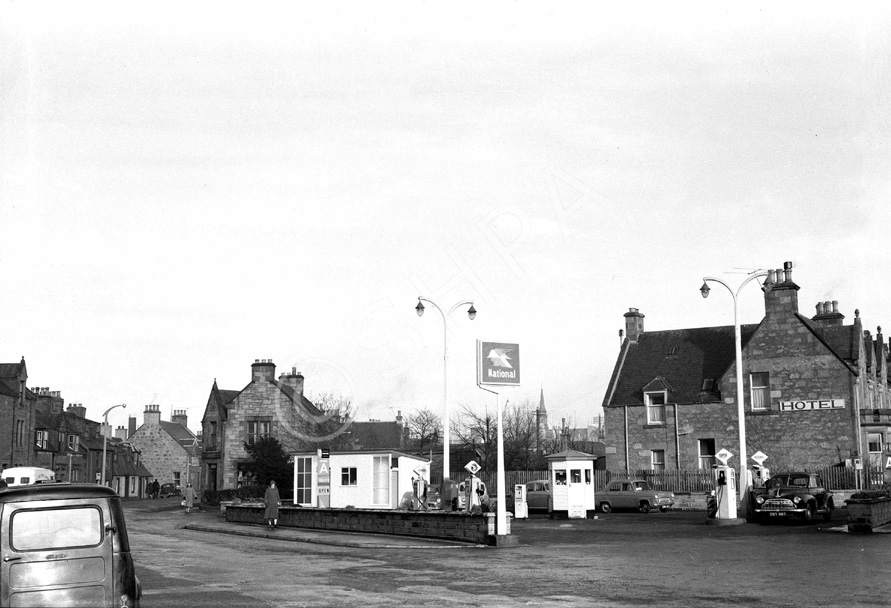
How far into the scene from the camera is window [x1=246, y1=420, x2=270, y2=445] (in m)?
66.1

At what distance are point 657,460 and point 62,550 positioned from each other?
156 feet

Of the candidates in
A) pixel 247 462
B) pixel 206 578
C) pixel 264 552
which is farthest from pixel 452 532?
pixel 247 462

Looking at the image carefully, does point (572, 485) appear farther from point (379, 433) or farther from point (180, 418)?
point (180, 418)

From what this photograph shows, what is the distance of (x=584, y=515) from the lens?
4016cm

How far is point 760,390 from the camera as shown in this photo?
171 ft

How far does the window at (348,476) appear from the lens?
37.7 metres

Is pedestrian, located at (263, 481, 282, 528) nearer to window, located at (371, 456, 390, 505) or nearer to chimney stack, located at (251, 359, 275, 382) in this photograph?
window, located at (371, 456, 390, 505)

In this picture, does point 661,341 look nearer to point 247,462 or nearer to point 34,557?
point 247,462

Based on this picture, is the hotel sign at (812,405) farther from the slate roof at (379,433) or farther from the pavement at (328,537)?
the slate roof at (379,433)

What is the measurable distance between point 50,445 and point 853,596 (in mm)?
75280

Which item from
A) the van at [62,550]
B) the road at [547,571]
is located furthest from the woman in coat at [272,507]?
the van at [62,550]

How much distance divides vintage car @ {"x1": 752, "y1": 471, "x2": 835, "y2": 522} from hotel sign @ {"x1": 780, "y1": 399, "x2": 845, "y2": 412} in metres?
15.4

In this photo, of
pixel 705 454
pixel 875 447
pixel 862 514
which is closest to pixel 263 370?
pixel 705 454

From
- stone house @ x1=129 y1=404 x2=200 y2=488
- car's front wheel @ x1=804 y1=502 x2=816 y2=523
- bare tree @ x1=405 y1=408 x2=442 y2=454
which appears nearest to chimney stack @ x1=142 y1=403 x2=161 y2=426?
stone house @ x1=129 y1=404 x2=200 y2=488
